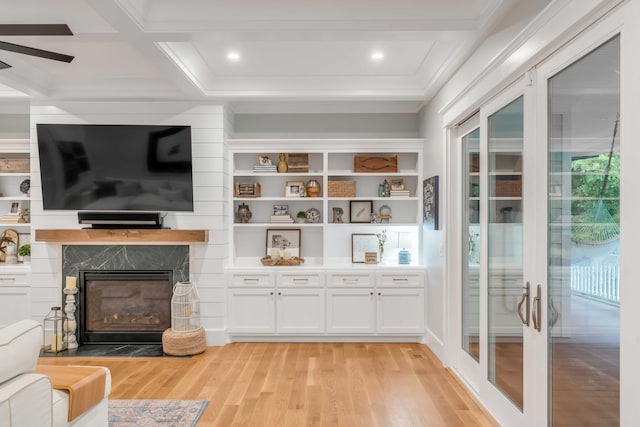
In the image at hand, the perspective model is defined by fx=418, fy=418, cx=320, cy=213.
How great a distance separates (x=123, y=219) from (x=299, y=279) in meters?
2.01

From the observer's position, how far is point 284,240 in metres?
5.08

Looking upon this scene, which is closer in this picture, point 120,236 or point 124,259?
point 120,236

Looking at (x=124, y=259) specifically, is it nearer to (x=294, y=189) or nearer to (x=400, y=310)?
(x=294, y=189)

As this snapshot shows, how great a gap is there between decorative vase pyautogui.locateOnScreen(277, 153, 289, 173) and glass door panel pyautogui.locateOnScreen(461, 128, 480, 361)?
2066 millimetres

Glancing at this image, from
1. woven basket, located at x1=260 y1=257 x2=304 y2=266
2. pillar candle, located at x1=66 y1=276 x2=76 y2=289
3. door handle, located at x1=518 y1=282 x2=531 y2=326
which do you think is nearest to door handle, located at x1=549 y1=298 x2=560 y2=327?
door handle, located at x1=518 y1=282 x2=531 y2=326

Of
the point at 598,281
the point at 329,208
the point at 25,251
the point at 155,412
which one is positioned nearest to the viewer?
the point at 598,281

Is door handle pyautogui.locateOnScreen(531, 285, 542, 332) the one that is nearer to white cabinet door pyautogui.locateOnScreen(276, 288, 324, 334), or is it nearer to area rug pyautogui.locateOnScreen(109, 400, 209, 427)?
area rug pyautogui.locateOnScreen(109, 400, 209, 427)

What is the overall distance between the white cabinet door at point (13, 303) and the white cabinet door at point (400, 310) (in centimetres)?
393

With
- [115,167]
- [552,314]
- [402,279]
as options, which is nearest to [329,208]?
[402,279]

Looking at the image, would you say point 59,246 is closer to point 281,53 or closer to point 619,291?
point 281,53

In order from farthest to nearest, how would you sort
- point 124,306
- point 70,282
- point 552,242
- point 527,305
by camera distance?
point 124,306 < point 70,282 < point 527,305 < point 552,242

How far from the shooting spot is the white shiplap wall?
4598 millimetres

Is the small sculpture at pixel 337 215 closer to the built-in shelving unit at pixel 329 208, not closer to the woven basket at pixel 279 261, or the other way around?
the built-in shelving unit at pixel 329 208

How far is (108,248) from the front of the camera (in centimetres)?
462
